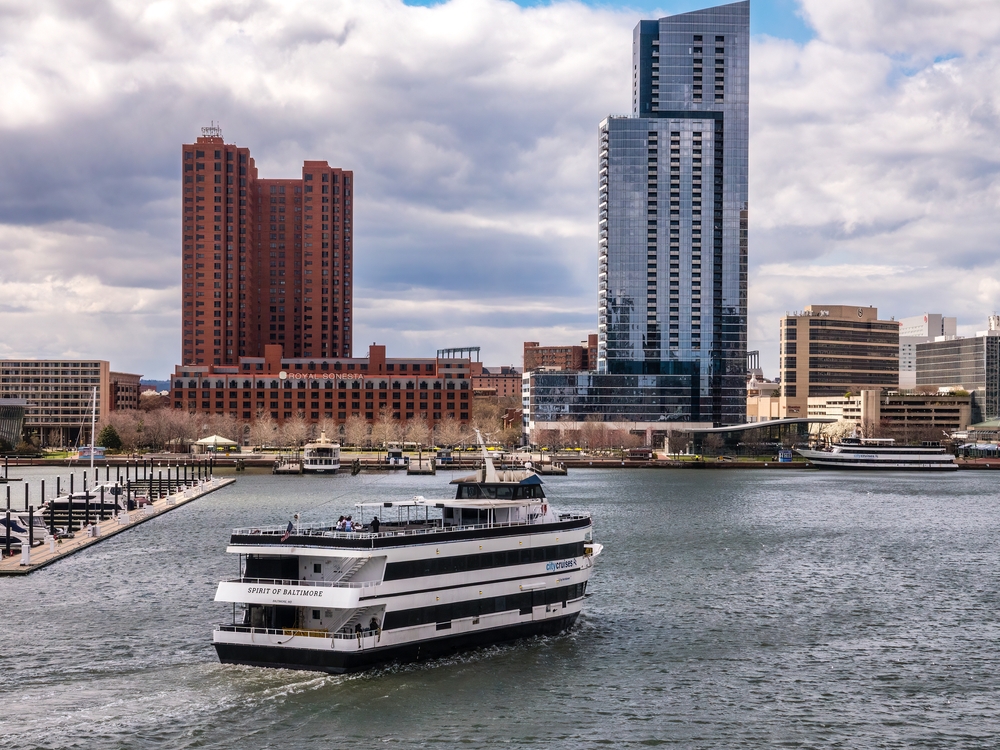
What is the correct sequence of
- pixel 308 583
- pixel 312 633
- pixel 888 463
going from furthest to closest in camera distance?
pixel 888 463, pixel 308 583, pixel 312 633

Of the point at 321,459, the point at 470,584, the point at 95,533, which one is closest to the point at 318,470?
the point at 321,459

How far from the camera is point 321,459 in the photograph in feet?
551

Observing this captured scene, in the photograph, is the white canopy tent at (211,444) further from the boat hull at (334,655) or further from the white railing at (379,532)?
the boat hull at (334,655)

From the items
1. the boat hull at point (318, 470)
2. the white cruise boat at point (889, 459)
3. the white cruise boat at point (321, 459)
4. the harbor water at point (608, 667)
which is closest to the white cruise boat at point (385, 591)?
the harbor water at point (608, 667)

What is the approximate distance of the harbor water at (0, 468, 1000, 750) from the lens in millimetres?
35594

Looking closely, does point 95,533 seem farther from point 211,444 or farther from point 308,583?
point 211,444

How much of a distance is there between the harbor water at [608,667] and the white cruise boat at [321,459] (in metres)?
87.2

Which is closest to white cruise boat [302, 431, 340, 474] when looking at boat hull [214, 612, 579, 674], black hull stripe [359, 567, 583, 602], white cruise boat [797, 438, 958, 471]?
white cruise boat [797, 438, 958, 471]

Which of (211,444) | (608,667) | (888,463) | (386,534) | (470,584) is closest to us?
(386,534)

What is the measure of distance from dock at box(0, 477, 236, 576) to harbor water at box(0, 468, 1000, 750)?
135 cm

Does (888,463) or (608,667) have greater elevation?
(888,463)

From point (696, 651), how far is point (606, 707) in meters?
9.08

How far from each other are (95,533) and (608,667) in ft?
168

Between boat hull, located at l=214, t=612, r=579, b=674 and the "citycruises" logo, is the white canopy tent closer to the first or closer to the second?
the "citycruises" logo
